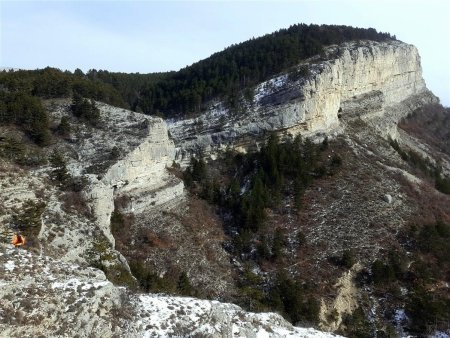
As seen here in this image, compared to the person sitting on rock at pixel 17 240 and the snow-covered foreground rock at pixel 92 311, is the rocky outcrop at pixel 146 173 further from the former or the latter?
the snow-covered foreground rock at pixel 92 311

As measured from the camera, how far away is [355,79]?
72000 millimetres

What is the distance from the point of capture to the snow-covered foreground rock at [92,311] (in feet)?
54.1

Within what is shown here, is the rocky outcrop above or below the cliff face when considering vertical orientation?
below

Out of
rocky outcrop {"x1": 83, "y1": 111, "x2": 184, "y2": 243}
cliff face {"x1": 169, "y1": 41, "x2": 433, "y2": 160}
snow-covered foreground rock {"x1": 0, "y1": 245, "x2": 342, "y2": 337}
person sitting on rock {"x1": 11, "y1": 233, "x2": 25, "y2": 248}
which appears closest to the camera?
snow-covered foreground rock {"x1": 0, "y1": 245, "x2": 342, "y2": 337}

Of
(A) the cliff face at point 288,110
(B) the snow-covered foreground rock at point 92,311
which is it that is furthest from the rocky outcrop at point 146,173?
(B) the snow-covered foreground rock at point 92,311

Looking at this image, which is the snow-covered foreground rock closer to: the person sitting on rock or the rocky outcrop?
the person sitting on rock

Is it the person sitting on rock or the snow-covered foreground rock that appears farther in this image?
the person sitting on rock

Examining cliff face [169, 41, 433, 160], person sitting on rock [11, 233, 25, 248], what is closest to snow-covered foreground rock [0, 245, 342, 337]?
person sitting on rock [11, 233, 25, 248]

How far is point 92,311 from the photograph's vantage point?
56.9 feet

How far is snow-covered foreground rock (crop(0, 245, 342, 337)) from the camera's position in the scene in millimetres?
Result: 16484

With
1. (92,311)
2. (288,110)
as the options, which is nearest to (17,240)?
(92,311)

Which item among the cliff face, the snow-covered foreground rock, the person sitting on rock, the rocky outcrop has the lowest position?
the snow-covered foreground rock

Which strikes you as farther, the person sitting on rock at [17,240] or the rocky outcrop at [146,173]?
the rocky outcrop at [146,173]

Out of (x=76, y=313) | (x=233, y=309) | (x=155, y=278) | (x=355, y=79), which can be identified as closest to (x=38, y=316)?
(x=76, y=313)
